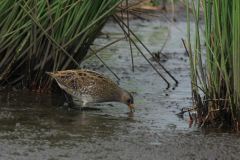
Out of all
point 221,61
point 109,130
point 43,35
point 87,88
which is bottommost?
point 109,130

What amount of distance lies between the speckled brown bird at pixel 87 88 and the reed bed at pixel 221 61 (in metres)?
1.36

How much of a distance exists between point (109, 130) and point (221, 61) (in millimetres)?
1475

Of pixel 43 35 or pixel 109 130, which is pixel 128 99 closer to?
pixel 109 130

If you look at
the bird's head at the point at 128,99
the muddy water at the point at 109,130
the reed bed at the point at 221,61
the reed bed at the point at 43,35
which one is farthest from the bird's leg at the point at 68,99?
the reed bed at the point at 221,61

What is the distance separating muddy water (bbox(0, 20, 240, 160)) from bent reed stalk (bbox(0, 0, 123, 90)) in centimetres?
36

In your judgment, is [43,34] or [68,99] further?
[68,99]

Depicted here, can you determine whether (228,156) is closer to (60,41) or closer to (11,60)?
(60,41)

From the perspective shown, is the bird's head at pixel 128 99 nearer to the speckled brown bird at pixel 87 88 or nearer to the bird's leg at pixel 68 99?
the speckled brown bird at pixel 87 88

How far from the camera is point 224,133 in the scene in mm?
4789

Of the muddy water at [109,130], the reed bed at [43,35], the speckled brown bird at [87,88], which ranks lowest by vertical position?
the muddy water at [109,130]

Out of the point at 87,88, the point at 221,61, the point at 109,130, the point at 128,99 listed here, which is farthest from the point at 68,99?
the point at 221,61

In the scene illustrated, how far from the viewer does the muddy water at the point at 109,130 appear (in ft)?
13.2

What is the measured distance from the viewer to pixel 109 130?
A: 4793 millimetres

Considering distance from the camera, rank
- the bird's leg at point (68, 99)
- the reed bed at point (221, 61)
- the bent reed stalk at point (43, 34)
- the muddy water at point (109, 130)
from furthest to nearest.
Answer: the bird's leg at point (68, 99) < the bent reed stalk at point (43, 34) < the reed bed at point (221, 61) < the muddy water at point (109, 130)
